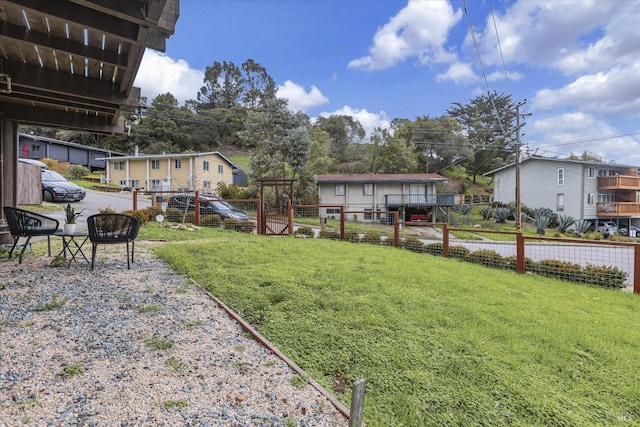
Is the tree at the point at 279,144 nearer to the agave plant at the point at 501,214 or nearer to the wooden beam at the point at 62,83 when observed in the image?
the agave plant at the point at 501,214

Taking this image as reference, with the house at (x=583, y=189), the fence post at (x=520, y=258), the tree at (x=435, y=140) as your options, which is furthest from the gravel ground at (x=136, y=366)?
the tree at (x=435, y=140)

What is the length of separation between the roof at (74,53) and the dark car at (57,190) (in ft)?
35.0

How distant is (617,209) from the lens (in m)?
24.1

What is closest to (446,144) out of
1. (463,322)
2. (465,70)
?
(465,70)

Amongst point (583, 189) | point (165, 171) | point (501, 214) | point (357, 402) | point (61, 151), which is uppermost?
point (61, 151)

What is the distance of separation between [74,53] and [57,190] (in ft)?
46.7

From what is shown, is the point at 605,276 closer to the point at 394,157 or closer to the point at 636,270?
the point at 636,270

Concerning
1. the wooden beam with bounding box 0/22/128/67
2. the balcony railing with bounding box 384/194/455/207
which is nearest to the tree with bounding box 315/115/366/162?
the balcony railing with bounding box 384/194/455/207

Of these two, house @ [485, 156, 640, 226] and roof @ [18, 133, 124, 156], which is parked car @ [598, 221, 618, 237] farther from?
roof @ [18, 133, 124, 156]

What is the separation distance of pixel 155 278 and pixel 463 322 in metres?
3.71

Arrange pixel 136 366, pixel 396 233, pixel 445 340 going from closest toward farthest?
1. pixel 136 366
2. pixel 445 340
3. pixel 396 233

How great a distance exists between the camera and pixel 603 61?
16.5 m

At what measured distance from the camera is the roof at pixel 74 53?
264cm

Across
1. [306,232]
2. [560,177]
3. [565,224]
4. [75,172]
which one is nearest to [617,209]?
[560,177]
